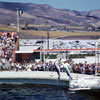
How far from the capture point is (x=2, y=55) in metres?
36.5

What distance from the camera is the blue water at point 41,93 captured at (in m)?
22.7

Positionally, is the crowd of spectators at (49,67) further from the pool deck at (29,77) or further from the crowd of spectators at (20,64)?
the pool deck at (29,77)

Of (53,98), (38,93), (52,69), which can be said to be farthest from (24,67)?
(53,98)

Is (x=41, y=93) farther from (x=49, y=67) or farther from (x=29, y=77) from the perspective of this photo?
(x=49, y=67)

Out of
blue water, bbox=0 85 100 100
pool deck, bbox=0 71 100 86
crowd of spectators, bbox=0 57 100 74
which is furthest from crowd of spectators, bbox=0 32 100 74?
blue water, bbox=0 85 100 100

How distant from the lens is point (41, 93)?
24172 mm

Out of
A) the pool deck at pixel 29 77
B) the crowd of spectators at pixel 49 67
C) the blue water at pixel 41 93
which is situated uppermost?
the crowd of spectators at pixel 49 67

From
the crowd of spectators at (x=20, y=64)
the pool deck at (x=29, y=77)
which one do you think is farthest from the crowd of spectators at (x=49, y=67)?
the pool deck at (x=29, y=77)

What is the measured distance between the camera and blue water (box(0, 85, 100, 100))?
22688mm

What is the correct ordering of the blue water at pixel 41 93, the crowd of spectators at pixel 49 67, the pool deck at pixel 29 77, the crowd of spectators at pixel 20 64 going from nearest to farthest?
the blue water at pixel 41 93
the pool deck at pixel 29 77
the crowd of spectators at pixel 49 67
the crowd of spectators at pixel 20 64

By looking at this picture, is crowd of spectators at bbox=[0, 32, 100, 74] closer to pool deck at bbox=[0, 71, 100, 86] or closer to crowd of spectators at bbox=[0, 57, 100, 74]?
crowd of spectators at bbox=[0, 57, 100, 74]

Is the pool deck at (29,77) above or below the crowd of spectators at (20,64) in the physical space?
below

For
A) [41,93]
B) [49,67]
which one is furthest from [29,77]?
[41,93]

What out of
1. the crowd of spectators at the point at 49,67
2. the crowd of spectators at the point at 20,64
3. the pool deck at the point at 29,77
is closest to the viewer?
the pool deck at the point at 29,77
